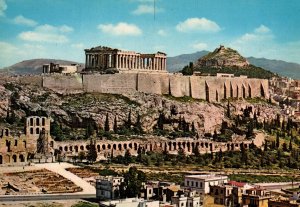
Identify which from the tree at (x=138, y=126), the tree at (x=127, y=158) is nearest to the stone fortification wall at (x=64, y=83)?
the tree at (x=138, y=126)

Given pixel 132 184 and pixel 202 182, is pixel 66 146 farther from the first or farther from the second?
pixel 202 182

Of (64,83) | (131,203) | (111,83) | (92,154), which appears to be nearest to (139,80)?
(111,83)

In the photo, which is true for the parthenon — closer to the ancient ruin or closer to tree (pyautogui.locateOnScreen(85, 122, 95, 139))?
tree (pyautogui.locateOnScreen(85, 122, 95, 139))

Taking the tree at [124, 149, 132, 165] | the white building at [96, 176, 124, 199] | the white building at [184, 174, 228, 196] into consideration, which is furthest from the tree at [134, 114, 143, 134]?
the white building at [96, 176, 124, 199]

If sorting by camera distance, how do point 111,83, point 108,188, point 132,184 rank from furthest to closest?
point 111,83 → point 108,188 → point 132,184

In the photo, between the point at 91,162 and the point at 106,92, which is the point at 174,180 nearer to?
the point at 91,162

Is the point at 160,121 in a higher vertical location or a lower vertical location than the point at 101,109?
lower
